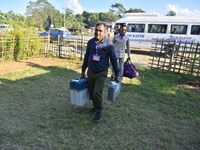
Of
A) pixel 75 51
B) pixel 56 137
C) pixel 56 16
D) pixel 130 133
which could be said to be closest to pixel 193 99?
pixel 130 133

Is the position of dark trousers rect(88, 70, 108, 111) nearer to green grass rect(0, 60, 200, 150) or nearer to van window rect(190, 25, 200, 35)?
green grass rect(0, 60, 200, 150)

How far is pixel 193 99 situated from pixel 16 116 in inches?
180

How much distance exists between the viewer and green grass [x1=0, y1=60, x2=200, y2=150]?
4.23 m

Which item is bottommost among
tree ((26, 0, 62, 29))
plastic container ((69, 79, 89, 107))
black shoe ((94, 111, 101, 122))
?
black shoe ((94, 111, 101, 122))

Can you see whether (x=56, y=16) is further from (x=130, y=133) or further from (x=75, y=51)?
(x=130, y=133)

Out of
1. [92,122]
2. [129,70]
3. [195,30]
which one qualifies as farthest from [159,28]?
[92,122]

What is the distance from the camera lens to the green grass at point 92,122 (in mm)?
4227

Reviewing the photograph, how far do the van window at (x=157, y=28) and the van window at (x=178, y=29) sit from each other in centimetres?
55

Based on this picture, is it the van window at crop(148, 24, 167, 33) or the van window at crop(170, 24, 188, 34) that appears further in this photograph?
the van window at crop(148, 24, 167, 33)

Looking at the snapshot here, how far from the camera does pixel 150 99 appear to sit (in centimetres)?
673

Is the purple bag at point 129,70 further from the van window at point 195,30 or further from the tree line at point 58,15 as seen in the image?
the tree line at point 58,15

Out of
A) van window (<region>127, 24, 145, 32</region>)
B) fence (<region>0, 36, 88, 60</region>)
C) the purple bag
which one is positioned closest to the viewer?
the purple bag

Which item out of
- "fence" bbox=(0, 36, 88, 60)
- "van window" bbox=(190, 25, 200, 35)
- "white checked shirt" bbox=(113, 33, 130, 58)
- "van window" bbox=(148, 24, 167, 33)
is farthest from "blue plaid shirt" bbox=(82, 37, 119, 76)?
"van window" bbox=(148, 24, 167, 33)

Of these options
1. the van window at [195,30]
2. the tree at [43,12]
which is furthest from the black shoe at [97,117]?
the tree at [43,12]
